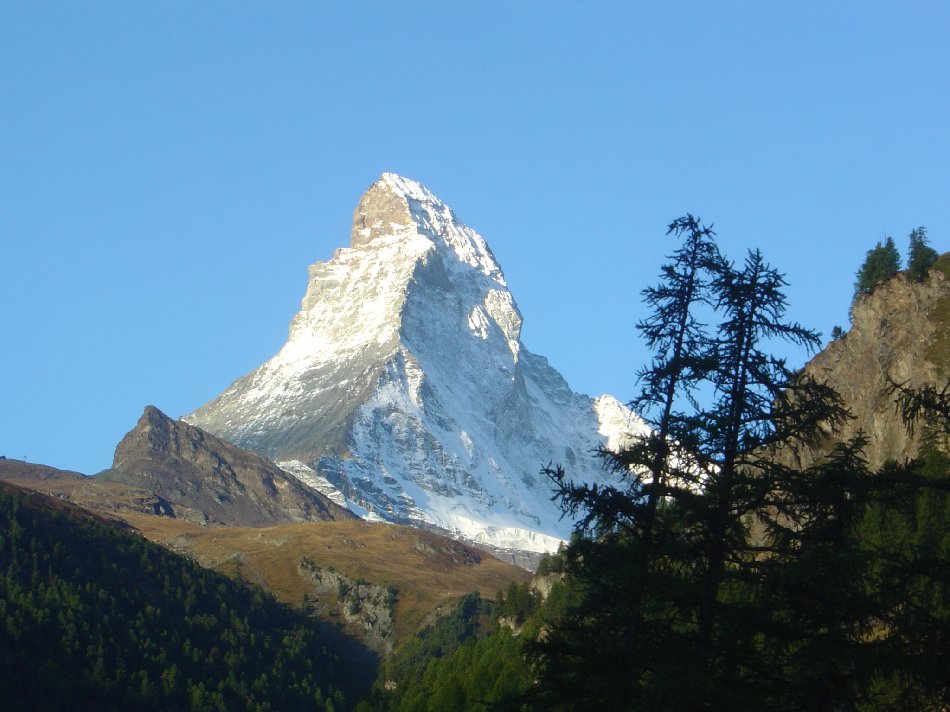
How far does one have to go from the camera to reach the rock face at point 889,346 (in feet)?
380

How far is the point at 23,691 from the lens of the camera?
17438 cm

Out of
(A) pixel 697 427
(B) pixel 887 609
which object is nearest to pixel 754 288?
(A) pixel 697 427

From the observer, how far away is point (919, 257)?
4980 inches

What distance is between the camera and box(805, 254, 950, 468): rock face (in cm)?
11588

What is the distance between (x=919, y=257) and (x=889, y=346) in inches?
399

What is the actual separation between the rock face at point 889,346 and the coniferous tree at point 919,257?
82 centimetres

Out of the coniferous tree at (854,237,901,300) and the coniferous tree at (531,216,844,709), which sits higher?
the coniferous tree at (854,237,901,300)

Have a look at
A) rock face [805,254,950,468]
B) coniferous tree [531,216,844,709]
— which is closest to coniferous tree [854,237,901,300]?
rock face [805,254,950,468]

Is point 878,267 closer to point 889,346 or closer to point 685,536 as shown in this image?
point 889,346

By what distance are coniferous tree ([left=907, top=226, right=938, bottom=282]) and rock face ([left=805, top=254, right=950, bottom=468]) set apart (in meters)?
0.82

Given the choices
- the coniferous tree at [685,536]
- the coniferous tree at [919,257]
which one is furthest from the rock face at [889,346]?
the coniferous tree at [685,536]

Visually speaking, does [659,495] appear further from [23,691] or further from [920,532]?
[23,691]

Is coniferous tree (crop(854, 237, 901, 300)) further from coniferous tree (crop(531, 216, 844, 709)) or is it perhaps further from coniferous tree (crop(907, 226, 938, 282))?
coniferous tree (crop(531, 216, 844, 709))

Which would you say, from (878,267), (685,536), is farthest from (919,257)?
(685,536)
